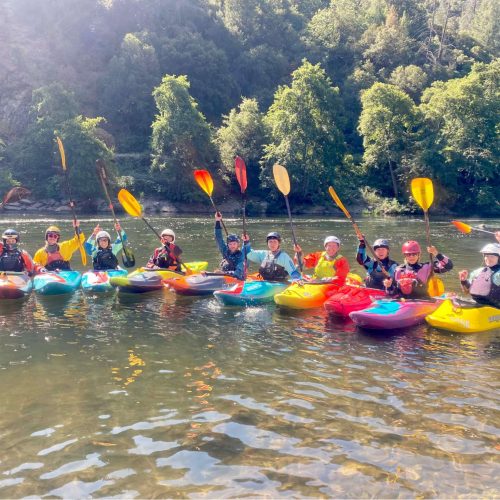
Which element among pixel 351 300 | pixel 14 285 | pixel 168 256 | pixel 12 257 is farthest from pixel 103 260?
pixel 351 300

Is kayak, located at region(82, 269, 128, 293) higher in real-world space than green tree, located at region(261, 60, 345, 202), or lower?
lower

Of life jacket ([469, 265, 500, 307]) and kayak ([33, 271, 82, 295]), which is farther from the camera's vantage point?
kayak ([33, 271, 82, 295])

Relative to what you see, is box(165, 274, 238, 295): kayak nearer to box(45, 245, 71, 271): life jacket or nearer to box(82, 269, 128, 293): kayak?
box(82, 269, 128, 293): kayak

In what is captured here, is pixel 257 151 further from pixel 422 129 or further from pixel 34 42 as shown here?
pixel 34 42

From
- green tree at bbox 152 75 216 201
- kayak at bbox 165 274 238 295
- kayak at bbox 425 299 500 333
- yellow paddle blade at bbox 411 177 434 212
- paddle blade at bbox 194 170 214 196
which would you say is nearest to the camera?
kayak at bbox 425 299 500 333

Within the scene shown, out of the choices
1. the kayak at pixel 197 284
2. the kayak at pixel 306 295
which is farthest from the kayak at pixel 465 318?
the kayak at pixel 197 284

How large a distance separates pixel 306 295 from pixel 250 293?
914mm

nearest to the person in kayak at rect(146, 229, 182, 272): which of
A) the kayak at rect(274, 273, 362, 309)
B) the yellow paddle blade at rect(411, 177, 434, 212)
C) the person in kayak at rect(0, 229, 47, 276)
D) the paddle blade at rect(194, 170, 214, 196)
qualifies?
the paddle blade at rect(194, 170, 214, 196)

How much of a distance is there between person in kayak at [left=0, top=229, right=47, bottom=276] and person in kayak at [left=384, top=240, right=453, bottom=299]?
598cm

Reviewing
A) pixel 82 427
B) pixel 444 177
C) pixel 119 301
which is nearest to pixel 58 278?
pixel 119 301

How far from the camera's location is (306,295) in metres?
7.87

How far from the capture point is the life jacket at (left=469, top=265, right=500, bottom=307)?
6.82m

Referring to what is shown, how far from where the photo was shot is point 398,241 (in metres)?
18.3

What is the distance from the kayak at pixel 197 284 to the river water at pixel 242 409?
1.39 m
